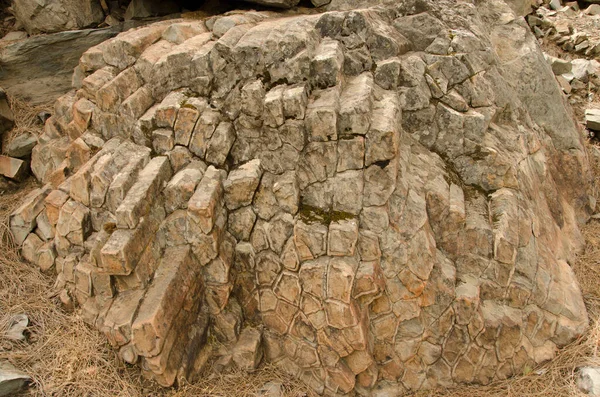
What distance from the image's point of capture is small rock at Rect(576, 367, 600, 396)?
3912mm

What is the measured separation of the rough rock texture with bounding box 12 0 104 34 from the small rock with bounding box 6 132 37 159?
1.48 metres

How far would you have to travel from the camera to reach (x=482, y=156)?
4.38 meters

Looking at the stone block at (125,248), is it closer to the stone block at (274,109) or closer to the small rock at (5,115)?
the stone block at (274,109)

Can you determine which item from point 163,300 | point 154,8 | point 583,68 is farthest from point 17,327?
point 583,68

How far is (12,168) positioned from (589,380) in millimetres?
5931

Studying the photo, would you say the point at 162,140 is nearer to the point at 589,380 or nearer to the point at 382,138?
the point at 382,138

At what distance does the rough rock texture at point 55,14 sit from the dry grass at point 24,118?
93 centimetres

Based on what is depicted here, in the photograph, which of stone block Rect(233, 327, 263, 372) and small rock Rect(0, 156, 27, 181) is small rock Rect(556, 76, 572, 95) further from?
small rock Rect(0, 156, 27, 181)

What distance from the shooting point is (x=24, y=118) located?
6074 mm

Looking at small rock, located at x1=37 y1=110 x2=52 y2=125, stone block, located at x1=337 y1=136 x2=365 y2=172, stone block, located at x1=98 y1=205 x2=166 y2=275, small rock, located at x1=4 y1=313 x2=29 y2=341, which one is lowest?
small rock, located at x1=4 y1=313 x2=29 y2=341

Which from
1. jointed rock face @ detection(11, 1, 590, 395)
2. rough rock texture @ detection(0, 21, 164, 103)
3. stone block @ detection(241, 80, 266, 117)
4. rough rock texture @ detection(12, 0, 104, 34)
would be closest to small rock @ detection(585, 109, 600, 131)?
jointed rock face @ detection(11, 1, 590, 395)

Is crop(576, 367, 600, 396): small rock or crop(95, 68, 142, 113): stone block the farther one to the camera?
crop(95, 68, 142, 113): stone block

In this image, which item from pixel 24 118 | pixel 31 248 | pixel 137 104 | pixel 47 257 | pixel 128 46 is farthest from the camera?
pixel 24 118

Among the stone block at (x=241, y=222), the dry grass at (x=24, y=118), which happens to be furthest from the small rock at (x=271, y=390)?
the dry grass at (x=24, y=118)
